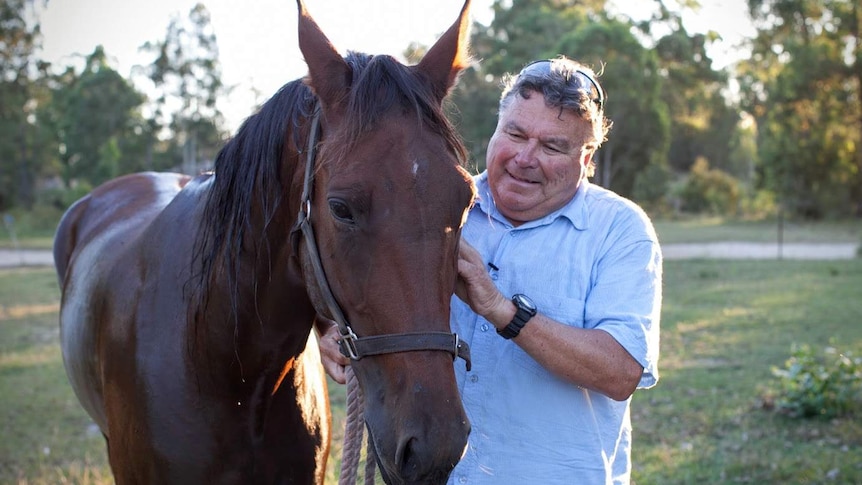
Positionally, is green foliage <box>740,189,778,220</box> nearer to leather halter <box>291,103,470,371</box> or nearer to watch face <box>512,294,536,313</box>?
watch face <box>512,294,536,313</box>

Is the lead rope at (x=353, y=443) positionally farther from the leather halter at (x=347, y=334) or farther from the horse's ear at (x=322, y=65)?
the horse's ear at (x=322, y=65)

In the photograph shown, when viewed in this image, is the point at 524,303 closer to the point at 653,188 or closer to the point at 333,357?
the point at 333,357

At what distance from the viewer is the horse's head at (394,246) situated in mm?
1583

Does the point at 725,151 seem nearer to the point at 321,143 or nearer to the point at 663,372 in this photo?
the point at 663,372

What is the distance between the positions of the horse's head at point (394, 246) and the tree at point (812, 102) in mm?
27534

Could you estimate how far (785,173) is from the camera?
96.5ft

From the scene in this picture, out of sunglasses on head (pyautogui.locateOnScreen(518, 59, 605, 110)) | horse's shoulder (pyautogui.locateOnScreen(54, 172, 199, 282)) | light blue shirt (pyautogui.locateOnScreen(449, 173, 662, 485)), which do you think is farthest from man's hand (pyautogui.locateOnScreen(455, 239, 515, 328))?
horse's shoulder (pyautogui.locateOnScreen(54, 172, 199, 282))

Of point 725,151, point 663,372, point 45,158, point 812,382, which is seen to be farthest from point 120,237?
point 725,151

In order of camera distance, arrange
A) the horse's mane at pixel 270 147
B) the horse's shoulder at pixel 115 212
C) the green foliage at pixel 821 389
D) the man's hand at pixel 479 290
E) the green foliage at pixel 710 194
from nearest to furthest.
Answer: the horse's mane at pixel 270 147
the man's hand at pixel 479 290
the horse's shoulder at pixel 115 212
the green foliage at pixel 821 389
the green foliage at pixel 710 194

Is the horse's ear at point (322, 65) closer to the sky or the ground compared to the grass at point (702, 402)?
closer to the sky

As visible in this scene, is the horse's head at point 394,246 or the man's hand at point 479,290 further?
the man's hand at point 479,290

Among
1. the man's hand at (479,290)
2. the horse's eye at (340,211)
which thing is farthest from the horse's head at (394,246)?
the man's hand at (479,290)

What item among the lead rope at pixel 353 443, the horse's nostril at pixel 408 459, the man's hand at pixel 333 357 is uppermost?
the horse's nostril at pixel 408 459

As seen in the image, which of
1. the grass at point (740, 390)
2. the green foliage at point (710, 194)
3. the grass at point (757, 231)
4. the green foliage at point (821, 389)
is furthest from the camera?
the green foliage at point (710, 194)
